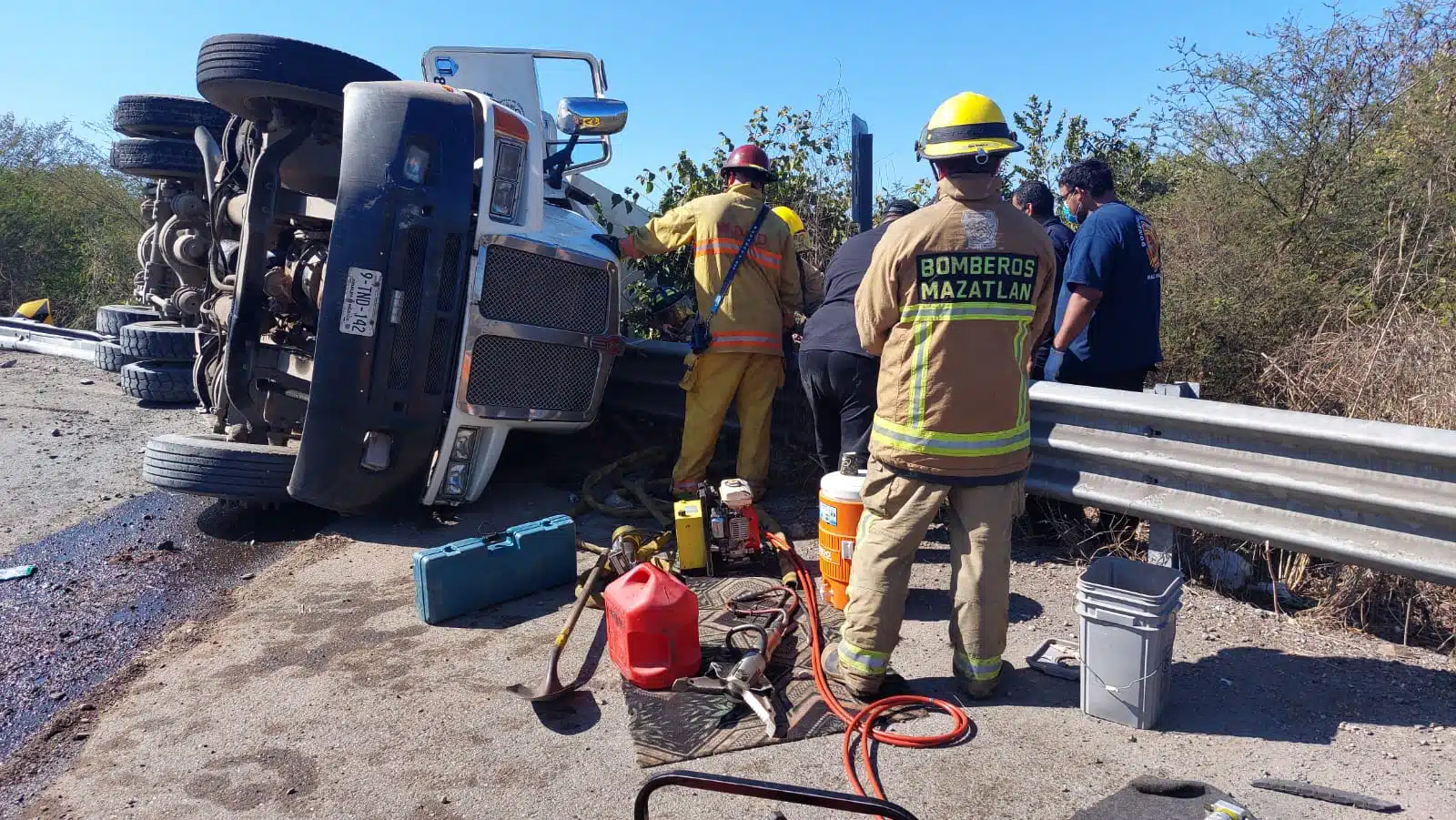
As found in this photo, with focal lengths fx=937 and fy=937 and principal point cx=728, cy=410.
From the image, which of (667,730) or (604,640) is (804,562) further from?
(667,730)

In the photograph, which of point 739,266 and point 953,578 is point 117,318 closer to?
point 739,266

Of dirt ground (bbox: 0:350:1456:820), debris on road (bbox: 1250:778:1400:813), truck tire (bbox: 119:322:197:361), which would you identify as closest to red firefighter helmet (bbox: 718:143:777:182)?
dirt ground (bbox: 0:350:1456:820)

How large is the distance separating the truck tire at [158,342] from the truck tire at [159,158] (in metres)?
1.50

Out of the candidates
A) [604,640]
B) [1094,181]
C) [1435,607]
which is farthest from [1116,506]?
[604,640]

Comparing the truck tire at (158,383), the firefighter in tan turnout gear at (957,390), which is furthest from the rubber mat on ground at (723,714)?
the truck tire at (158,383)

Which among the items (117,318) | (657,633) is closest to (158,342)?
(117,318)

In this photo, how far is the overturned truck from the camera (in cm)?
429

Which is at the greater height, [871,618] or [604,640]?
[871,618]

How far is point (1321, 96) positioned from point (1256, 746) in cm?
559

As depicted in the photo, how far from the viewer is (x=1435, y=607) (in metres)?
3.37

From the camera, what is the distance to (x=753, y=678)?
10.3ft

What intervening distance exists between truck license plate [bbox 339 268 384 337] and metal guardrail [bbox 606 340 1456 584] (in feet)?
9.81

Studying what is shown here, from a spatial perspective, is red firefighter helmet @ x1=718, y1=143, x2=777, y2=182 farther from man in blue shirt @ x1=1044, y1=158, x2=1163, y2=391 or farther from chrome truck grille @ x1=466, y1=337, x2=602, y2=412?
man in blue shirt @ x1=1044, y1=158, x2=1163, y2=391

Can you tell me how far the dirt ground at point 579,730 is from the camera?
2629 mm
